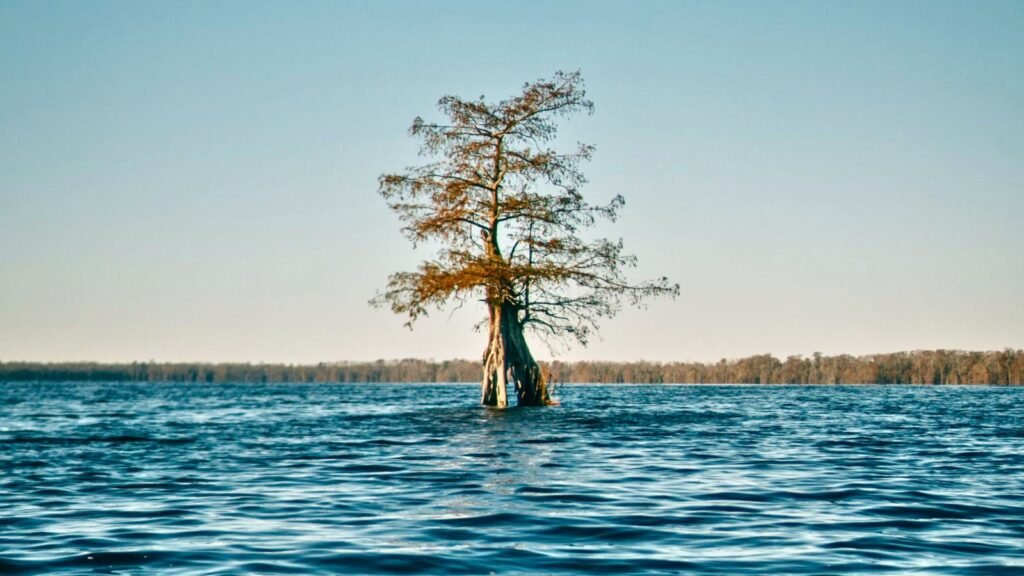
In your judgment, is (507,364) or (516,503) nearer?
(516,503)

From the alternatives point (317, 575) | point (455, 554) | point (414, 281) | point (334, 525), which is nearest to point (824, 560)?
point (455, 554)

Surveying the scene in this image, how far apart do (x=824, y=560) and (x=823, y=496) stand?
518 cm

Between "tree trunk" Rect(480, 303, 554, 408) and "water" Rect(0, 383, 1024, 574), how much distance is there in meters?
17.0

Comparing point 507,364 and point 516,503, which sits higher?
point 507,364

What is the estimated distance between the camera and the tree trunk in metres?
46.2

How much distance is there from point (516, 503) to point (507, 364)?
3186 centimetres

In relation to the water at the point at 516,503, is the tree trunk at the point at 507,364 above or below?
above

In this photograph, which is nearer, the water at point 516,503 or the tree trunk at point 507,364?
the water at point 516,503

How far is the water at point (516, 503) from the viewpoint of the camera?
33.7 feet

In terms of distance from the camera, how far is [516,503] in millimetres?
14359

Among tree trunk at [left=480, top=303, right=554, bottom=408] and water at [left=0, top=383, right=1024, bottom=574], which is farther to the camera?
tree trunk at [left=480, top=303, right=554, bottom=408]

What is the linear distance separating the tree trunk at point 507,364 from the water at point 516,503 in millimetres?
16985

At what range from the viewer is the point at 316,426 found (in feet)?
115

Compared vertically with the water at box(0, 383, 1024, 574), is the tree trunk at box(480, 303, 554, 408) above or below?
above
